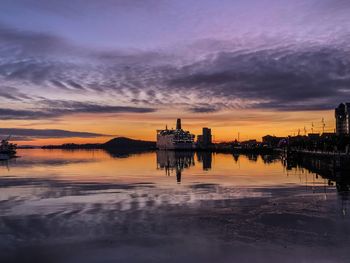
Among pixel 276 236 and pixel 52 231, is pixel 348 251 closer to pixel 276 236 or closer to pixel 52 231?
pixel 276 236

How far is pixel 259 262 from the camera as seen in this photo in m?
16.9

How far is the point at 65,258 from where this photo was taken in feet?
58.2

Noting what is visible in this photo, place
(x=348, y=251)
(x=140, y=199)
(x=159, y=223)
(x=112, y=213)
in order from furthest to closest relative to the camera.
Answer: (x=140, y=199) < (x=112, y=213) < (x=159, y=223) < (x=348, y=251)

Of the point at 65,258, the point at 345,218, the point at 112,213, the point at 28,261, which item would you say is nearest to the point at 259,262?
the point at 65,258

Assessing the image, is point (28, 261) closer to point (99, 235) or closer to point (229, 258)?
point (99, 235)

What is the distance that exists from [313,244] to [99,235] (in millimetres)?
9779

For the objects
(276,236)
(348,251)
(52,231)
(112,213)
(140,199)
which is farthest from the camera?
(140,199)

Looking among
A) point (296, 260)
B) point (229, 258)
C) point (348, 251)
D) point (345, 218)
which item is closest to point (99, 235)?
point (229, 258)

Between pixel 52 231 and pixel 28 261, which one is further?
pixel 52 231

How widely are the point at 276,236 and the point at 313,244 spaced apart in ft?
6.58

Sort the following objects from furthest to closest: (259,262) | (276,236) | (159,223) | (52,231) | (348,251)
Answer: (159,223)
(52,231)
(276,236)
(348,251)
(259,262)

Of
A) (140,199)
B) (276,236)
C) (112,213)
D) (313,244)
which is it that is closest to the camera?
(313,244)

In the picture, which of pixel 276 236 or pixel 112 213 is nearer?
pixel 276 236

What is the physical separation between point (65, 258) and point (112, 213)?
10.3 meters
